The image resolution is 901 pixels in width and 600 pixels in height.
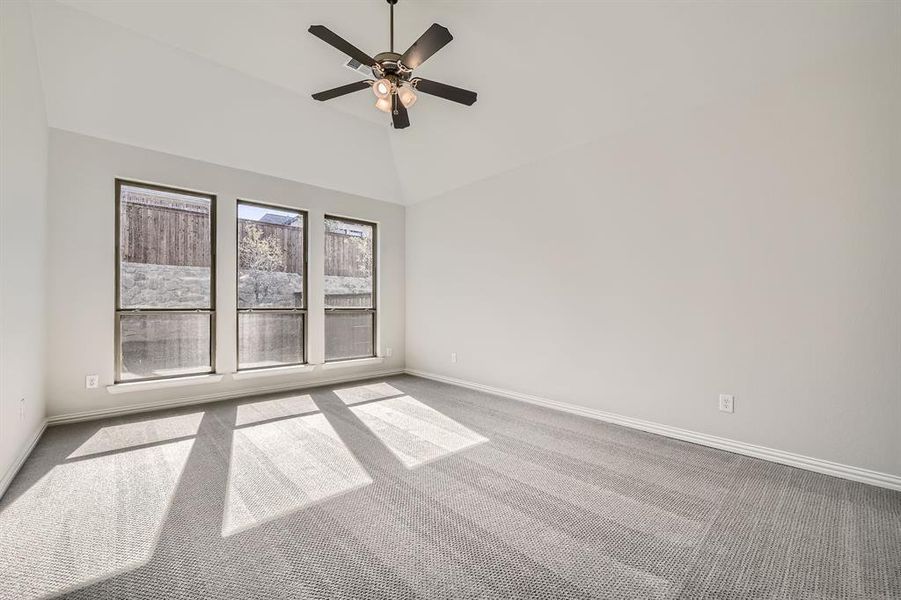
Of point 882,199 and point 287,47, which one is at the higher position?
point 287,47

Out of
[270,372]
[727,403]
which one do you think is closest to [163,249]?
[270,372]

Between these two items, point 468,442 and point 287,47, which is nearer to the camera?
point 468,442

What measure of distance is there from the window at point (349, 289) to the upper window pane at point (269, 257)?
397 millimetres

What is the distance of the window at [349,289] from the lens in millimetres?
5309

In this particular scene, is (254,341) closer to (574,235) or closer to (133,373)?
(133,373)

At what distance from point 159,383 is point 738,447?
16.8ft

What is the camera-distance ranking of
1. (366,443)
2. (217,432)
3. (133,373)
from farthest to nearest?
(133,373), (217,432), (366,443)

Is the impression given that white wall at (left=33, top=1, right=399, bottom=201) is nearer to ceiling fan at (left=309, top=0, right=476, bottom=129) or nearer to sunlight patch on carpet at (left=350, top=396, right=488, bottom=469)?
ceiling fan at (left=309, top=0, right=476, bottom=129)

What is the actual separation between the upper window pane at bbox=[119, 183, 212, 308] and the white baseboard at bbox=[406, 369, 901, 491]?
12.2ft

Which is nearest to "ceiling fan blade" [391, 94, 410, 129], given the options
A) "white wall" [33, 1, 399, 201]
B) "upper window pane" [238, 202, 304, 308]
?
"white wall" [33, 1, 399, 201]

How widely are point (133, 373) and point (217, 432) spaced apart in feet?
4.51

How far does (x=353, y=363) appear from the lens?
540cm

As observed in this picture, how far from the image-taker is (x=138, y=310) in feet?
13.0

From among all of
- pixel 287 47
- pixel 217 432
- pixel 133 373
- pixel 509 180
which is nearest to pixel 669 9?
pixel 509 180
